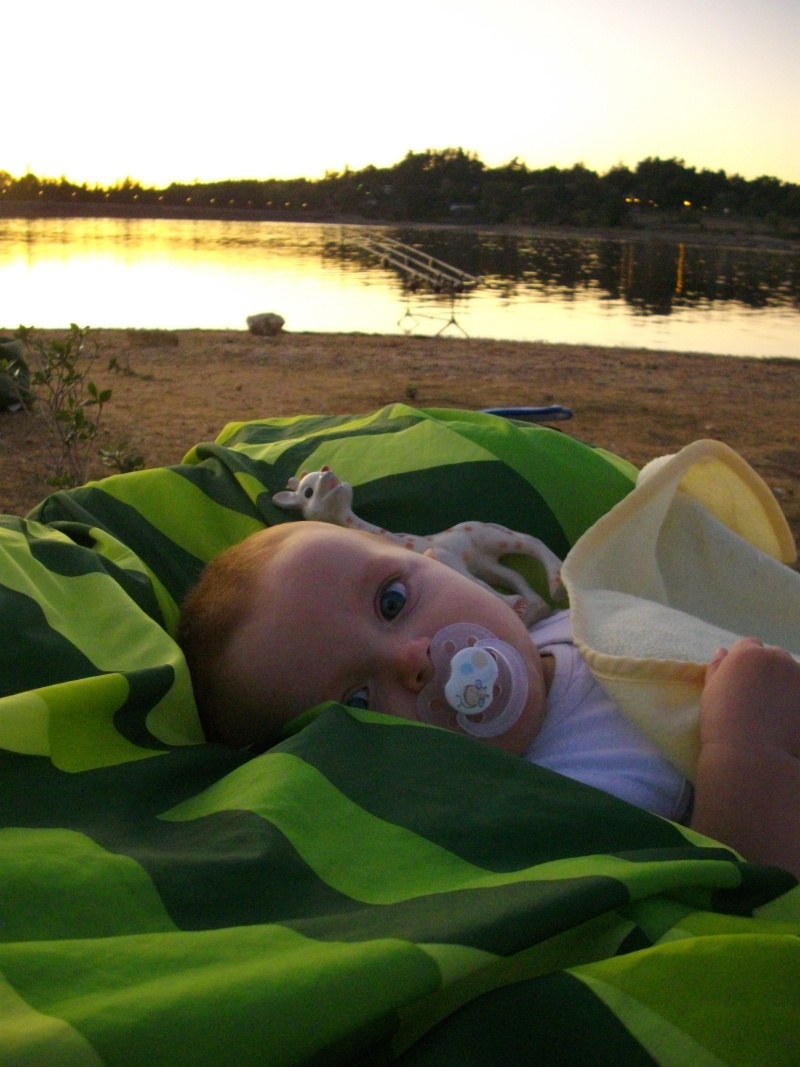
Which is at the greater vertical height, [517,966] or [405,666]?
[405,666]

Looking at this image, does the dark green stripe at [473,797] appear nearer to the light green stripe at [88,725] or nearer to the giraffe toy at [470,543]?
the light green stripe at [88,725]

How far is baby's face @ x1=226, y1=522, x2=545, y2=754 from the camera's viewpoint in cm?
→ 148

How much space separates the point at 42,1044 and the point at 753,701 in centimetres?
100

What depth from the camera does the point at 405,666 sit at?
1.49 m

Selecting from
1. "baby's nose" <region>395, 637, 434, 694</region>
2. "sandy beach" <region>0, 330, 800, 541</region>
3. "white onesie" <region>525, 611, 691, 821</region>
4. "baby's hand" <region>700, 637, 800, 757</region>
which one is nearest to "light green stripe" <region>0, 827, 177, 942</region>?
"baby's nose" <region>395, 637, 434, 694</region>

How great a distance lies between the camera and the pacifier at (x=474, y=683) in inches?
58.8

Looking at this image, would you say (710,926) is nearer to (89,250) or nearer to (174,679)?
(174,679)

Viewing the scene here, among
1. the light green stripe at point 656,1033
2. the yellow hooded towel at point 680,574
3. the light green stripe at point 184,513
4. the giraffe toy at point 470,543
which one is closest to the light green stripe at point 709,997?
the light green stripe at point 656,1033

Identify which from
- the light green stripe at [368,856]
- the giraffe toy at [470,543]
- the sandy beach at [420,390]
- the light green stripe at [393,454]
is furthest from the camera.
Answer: the sandy beach at [420,390]

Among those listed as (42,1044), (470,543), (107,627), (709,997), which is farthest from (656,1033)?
(470,543)

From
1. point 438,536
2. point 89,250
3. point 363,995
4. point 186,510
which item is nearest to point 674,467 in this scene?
point 438,536

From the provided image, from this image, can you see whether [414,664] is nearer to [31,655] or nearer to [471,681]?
[471,681]

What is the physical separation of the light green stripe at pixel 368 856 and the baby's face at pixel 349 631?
11.8 inches

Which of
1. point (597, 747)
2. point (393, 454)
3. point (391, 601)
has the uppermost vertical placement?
point (393, 454)
